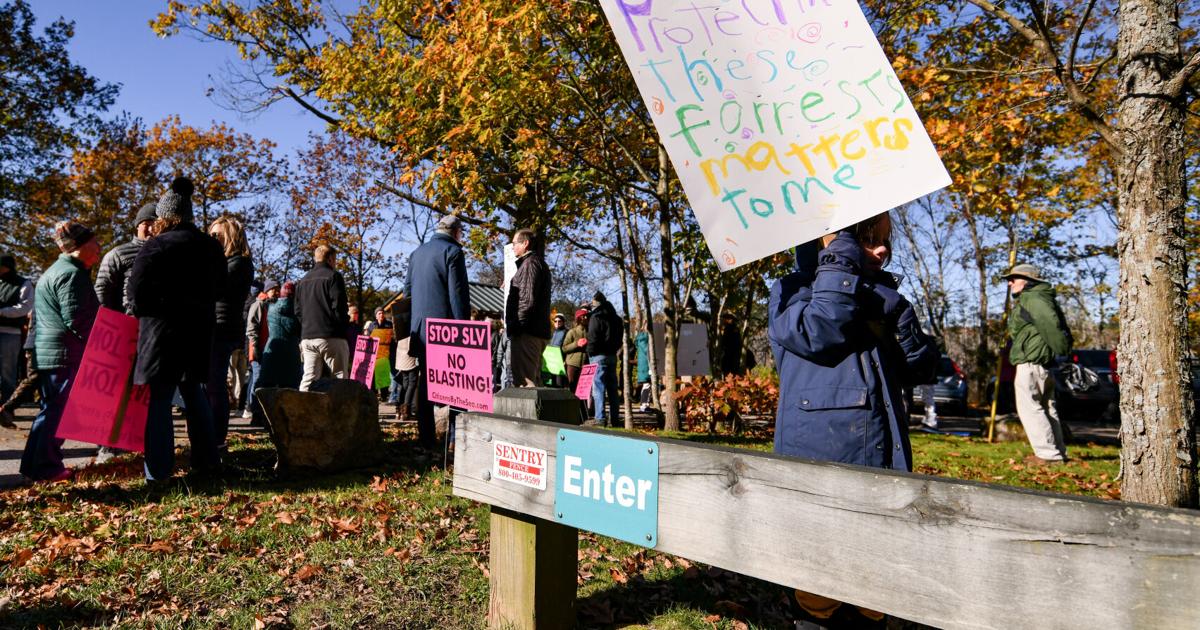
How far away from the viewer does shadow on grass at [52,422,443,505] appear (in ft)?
15.8

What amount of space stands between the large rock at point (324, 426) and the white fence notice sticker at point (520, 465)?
3491mm

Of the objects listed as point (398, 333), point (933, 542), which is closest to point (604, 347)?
point (398, 333)

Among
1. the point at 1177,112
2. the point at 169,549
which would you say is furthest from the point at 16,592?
the point at 1177,112

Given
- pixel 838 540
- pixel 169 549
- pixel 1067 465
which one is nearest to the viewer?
pixel 838 540

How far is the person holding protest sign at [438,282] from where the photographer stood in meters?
6.23

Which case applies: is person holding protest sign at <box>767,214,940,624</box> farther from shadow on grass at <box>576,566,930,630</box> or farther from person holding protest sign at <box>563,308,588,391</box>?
person holding protest sign at <box>563,308,588,391</box>

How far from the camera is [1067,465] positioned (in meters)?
7.52

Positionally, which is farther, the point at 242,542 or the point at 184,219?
the point at 184,219

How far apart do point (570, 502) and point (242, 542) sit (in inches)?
100

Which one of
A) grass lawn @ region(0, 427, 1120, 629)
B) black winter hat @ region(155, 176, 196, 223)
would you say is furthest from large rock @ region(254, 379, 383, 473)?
black winter hat @ region(155, 176, 196, 223)

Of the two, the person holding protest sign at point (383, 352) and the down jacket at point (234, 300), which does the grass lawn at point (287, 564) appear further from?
the person holding protest sign at point (383, 352)

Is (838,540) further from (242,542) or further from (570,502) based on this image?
(242,542)

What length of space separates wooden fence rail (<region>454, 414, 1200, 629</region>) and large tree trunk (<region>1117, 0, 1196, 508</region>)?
344 cm

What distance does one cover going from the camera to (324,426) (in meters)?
5.70
